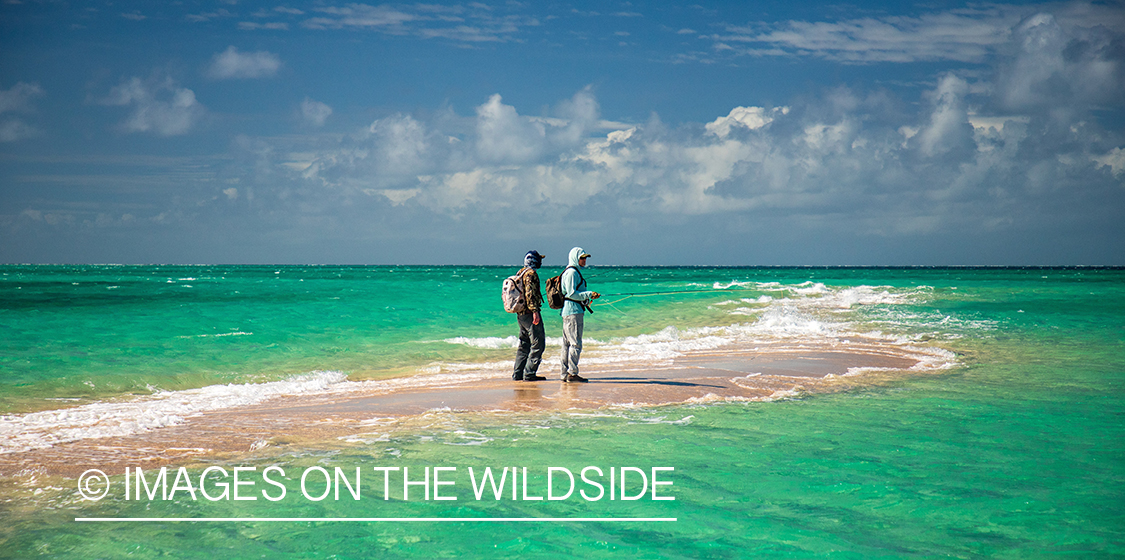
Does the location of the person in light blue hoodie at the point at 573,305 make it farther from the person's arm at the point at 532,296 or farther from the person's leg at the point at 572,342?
the person's arm at the point at 532,296

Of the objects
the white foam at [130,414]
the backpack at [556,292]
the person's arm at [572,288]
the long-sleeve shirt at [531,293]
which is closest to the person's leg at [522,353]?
the long-sleeve shirt at [531,293]

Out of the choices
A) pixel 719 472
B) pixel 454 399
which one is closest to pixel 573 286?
pixel 454 399

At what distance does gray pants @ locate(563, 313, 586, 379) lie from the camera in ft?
34.2

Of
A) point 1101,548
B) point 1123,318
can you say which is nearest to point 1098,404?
point 1101,548

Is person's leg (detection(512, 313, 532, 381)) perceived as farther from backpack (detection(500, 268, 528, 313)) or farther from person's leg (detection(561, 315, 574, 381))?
person's leg (detection(561, 315, 574, 381))

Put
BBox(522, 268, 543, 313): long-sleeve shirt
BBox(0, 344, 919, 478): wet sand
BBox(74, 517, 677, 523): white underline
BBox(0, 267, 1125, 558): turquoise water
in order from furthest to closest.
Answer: BBox(522, 268, 543, 313): long-sleeve shirt → BBox(0, 344, 919, 478): wet sand → BBox(74, 517, 677, 523): white underline → BBox(0, 267, 1125, 558): turquoise water

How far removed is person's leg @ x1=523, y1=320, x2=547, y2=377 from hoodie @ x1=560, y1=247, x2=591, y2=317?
1.62 ft

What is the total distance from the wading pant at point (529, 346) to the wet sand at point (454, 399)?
29 cm

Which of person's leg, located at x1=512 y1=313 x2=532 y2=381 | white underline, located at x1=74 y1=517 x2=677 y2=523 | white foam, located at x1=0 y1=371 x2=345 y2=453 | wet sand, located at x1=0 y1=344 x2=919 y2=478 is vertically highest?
person's leg, located at x1=512 y1=313 x2=532 y2=381

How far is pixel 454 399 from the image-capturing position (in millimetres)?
9273

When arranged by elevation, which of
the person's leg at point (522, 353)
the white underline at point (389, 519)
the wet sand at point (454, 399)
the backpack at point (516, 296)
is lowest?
the wet sand at point (454, 399)

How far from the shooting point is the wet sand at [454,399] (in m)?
6.47

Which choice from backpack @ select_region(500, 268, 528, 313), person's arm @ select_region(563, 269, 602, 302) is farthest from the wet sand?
person's arm @ select_region(563, 269, 602, 302)

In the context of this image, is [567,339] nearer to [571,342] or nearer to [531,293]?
[571,342]
